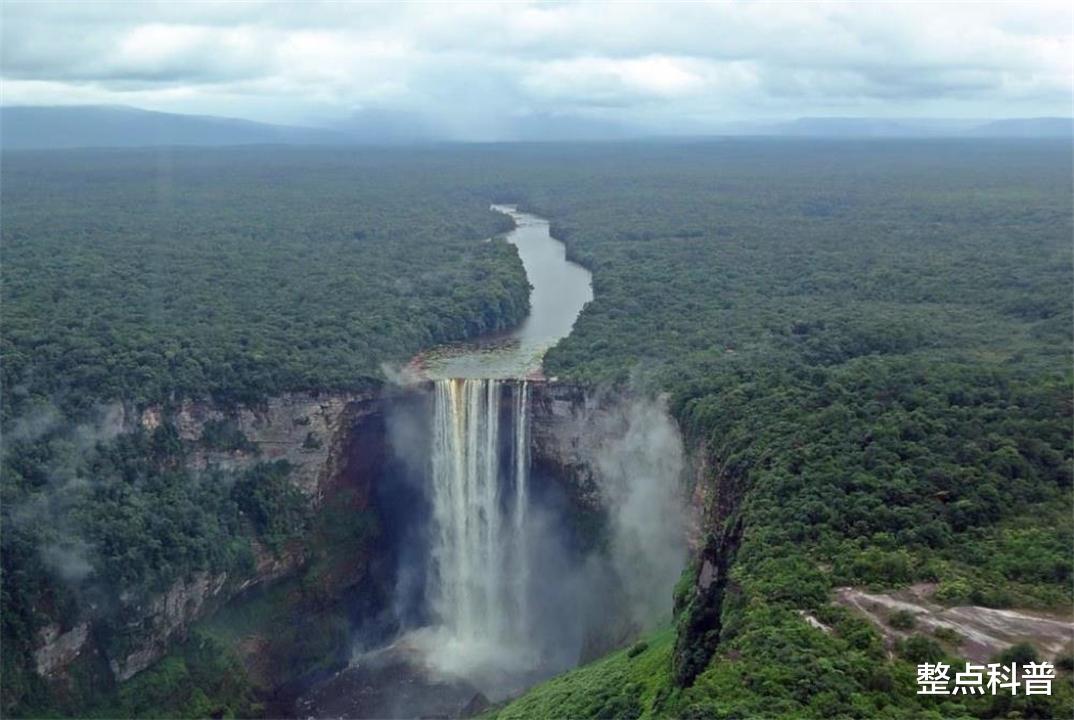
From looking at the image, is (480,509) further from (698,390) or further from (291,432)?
(698,390)

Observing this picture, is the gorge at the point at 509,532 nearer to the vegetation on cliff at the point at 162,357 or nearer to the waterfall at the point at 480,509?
the waterfall at the point at 480,509

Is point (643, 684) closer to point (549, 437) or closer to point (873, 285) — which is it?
point (549, 437)

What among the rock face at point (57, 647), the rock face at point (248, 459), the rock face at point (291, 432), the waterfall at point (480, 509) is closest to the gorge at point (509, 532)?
the waterfall at point (480, 509)

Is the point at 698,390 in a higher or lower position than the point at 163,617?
higher

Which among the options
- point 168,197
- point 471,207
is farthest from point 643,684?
point 168,197

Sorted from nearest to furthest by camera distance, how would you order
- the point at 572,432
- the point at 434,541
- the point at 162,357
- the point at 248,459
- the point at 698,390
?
the point at 698,390 → the point at 248,459 → the point at 162,357 → the point at 572,432 → the point at 434,541

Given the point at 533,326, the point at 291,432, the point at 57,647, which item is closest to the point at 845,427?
the point at 291,432

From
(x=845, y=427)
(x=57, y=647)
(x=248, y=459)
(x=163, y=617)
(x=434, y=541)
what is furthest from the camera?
(x=434, y=541)
